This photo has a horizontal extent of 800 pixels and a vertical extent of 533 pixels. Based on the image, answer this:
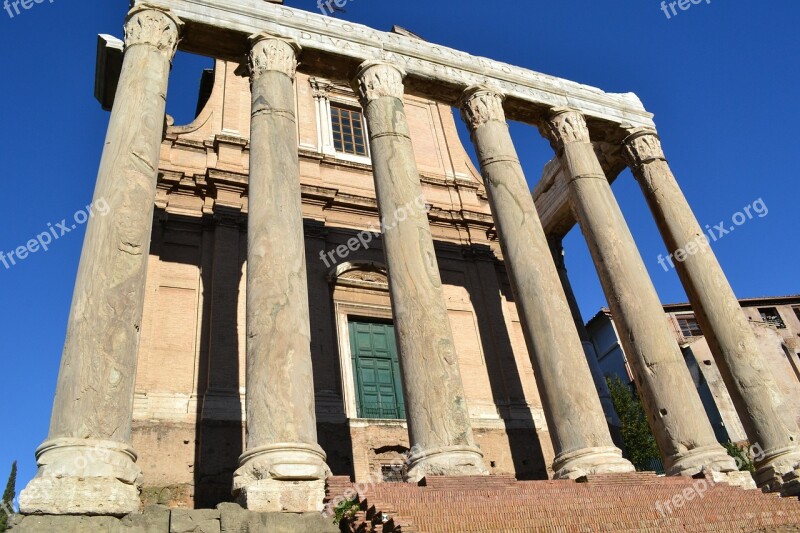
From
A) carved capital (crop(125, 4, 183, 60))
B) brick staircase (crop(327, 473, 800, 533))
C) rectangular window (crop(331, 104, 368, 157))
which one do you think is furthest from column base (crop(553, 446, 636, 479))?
rectangular window (crop(331, 104, 368, 157))

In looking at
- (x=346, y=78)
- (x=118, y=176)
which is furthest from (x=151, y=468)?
(x=346, y=78)

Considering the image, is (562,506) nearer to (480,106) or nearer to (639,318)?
(639,318)

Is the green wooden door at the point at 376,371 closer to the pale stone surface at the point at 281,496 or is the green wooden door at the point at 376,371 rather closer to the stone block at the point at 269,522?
the pale stone surface at the point at 281,496

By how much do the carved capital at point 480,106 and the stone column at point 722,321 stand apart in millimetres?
4096

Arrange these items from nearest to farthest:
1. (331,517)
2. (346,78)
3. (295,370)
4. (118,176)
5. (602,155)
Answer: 1. (331,517)
2. (295,370)
3. (118,176)
4. (346,78)
5. (602,155)

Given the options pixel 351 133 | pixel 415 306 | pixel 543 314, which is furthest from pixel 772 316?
pixel 415 306

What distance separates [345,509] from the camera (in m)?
7.51

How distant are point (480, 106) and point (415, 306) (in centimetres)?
614

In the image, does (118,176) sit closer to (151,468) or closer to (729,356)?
(151,468)

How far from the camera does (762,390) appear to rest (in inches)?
481

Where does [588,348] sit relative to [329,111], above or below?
below

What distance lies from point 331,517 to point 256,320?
122 inches

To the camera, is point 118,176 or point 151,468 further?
point 151,468

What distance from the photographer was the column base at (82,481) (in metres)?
6.53
